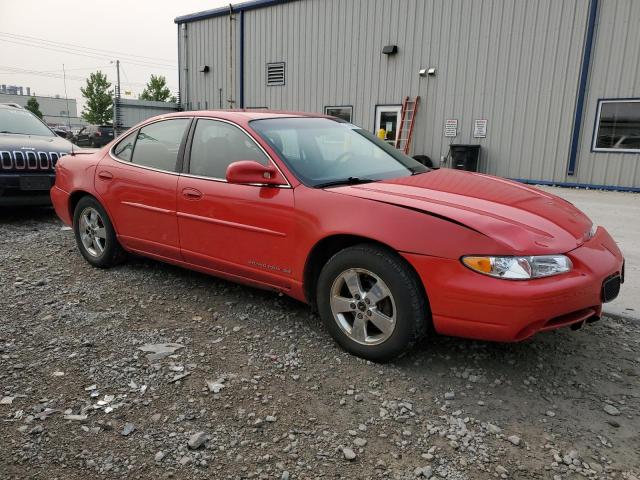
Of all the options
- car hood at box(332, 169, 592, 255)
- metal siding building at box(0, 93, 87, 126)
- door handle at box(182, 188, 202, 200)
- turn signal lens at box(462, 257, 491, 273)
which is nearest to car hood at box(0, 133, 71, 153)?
door handle at box(182, 188, 202, 200)

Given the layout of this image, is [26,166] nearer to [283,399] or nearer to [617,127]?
[283,399]

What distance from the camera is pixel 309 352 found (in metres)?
3.21

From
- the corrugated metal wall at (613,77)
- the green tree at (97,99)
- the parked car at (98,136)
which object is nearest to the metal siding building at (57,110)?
the green tree at (97,99)

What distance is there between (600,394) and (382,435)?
1274 mm

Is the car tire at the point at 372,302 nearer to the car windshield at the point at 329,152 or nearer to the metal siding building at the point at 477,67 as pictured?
the car windshield at the point at 329,152

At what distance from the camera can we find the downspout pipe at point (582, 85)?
10648 mm

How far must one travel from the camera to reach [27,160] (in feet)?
22.0

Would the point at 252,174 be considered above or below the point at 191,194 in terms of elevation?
above

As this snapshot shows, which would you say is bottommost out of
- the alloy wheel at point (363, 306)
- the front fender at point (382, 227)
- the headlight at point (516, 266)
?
the alloy wheel at point (363, 306)

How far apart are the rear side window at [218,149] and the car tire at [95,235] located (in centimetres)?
125

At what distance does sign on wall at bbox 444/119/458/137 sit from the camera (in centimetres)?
1298

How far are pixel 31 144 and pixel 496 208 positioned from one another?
A: 6.44 meters

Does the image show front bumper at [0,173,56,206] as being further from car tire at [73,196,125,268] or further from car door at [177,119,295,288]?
car door at [177,119,295,288]

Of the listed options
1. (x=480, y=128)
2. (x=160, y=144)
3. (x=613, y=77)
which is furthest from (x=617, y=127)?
(x=160, y=144)
